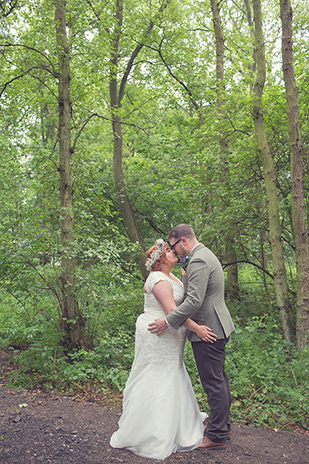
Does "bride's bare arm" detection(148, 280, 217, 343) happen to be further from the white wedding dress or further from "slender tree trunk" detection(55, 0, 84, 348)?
"slender tree trunk" detection(55, 0, 84, 348)

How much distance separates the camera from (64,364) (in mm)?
6902

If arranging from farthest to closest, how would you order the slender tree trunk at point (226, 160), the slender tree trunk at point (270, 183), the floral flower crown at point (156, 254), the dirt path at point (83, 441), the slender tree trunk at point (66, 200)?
the slender tree trunk at point (226, 160) < the slender tree trunk at point (270, 183) < the slender tree trunk at point (66, 200) < the floral flower crown at point (156, 254) < the dirt path at point (83, 441)

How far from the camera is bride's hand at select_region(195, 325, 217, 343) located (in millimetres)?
4203

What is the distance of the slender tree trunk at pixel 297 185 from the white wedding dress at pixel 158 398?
347 centimetres

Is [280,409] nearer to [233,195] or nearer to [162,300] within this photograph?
[162,300]

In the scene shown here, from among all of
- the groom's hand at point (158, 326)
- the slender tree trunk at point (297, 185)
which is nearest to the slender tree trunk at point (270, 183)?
the slender tree trunk at point (297, 185)

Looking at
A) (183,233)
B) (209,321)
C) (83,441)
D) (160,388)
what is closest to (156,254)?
(183,233)

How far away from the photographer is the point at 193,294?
13.7 ft

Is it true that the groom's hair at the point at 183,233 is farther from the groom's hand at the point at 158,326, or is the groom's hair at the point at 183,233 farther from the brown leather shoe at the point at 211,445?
the brown leather shoe at the point at 211,445

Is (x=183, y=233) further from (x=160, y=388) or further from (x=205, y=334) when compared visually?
(x=160, y=388)

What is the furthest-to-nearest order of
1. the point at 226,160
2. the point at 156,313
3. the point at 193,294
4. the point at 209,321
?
the point at 226,160 → the point at 156,313 → the point at 209,321 → the point at 193,294

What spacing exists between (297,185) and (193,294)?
407 cm

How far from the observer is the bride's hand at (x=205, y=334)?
4.20 metres

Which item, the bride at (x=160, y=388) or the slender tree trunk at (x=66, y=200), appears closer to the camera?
the bride at (x=160, y=388)
